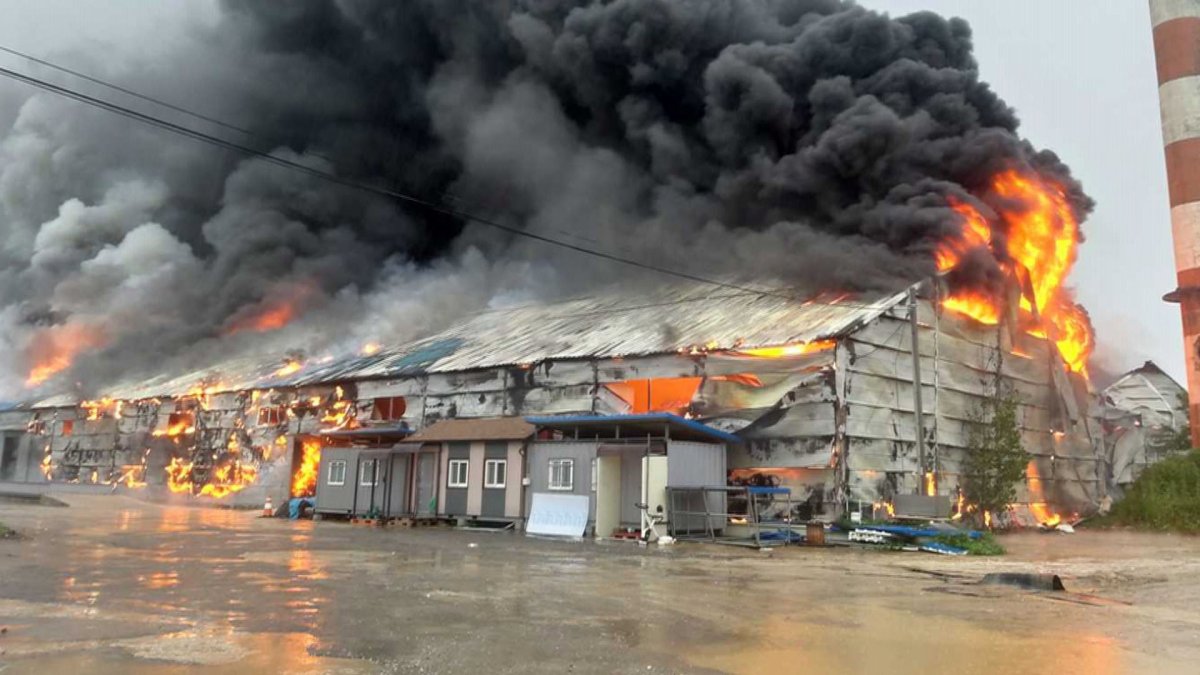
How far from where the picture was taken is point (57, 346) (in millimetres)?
55875

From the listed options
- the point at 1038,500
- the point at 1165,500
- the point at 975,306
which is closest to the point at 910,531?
the point at 975,306

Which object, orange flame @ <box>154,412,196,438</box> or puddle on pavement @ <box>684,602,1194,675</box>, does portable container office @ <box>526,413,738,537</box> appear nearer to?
puddle on pavement @ <box>684,602,1194,675</box>

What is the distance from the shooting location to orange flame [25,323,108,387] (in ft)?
179

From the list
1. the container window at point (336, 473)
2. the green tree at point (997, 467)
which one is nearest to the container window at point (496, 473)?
the container window at point (336, 473)

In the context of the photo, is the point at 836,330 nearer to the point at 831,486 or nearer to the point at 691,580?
the point at 831,486

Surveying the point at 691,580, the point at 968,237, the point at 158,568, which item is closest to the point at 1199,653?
the point at 691,580

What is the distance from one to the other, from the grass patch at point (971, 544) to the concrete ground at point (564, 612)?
1590mm

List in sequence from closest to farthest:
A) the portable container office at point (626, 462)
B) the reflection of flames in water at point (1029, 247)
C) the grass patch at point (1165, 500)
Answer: the portable container office at point (626, 462) → the grass patch at point (1165, 500) → the reflection of flames in water at point (1029, 247)

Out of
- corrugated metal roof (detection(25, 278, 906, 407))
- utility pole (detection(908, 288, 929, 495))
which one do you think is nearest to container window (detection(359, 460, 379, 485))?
corrugated metal roof (detection(25, 278, 906, 407))

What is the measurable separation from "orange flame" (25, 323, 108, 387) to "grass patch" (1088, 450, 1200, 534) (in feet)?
182

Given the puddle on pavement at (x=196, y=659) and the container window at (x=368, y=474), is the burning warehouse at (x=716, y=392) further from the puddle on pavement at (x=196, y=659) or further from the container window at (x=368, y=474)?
the puddle on pavement at (x=196, y=659)

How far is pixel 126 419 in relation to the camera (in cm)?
4472

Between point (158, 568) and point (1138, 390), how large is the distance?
60476 millimetres

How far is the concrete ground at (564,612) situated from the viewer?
7.00 m
